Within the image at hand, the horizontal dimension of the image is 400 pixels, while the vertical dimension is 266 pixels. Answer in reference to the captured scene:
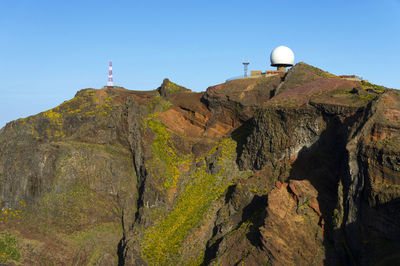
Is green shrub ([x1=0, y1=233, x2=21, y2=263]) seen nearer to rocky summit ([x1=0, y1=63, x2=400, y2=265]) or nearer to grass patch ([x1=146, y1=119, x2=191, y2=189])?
rocky summit ([x1=0, y1=63, x2=400, y2=265])

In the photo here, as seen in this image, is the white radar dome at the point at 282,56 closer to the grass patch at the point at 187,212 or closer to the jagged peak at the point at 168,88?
the jagged peak at the point at 168,88

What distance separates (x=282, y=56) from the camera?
70875 mm

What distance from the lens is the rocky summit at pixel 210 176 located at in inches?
1487

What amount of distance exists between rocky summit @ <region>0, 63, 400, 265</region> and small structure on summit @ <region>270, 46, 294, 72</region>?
5316mm

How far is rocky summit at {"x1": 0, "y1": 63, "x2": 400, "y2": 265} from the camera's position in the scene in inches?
1487

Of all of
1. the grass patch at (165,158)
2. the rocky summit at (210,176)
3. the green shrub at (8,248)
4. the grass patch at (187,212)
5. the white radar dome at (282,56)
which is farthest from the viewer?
the white radar dome at (282,56)

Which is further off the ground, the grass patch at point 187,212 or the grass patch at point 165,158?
the grass patch at point 165,158

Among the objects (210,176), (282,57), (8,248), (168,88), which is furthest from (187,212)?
(282,57)

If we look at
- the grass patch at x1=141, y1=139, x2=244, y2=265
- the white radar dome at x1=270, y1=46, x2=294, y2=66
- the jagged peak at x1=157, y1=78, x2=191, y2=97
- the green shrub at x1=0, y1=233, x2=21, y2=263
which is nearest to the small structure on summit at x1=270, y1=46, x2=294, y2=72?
the white radar dome at x1=270, y1=46, x2=294, y2=66

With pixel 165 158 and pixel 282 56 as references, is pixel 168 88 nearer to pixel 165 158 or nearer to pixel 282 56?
pixel 165 158

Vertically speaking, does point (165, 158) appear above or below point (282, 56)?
below

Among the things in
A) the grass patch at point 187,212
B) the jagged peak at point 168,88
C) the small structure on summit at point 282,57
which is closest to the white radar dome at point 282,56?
the small structure on summit at point 282,57

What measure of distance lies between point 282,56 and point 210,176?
27680mm

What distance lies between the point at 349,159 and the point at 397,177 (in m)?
5.10
